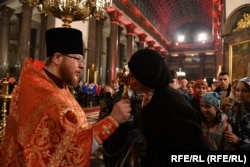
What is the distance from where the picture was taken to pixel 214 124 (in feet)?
7.80

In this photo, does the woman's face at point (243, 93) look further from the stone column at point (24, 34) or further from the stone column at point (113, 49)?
the stone column at point (113, 49)

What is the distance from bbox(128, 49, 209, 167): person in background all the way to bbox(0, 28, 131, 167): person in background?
204 mm

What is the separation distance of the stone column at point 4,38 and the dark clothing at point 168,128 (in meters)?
11.8

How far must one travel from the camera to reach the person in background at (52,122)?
4.93 ft

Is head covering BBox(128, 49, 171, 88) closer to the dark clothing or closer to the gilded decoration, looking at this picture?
the dark clothing

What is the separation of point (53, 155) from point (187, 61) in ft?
118

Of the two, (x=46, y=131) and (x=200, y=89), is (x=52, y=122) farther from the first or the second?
(x=200, y=89)

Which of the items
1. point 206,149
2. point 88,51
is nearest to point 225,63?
point 88,51

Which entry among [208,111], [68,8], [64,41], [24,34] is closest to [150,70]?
[64,41]

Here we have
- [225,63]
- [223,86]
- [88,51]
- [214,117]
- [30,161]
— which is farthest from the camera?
[88,51]

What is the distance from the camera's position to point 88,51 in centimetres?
1405

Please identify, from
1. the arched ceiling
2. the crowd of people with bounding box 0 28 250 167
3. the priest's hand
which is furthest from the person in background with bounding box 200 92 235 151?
the arched ceiling

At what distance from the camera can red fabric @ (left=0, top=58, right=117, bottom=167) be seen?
1.49 metres

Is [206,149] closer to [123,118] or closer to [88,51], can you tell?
[123,118]
